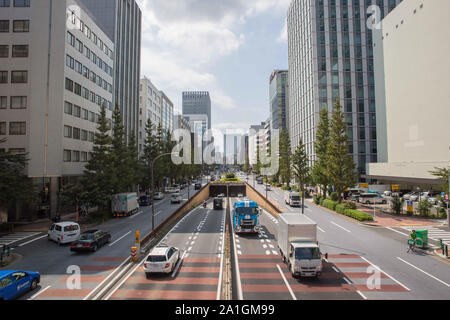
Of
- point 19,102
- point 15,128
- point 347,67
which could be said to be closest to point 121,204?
point 15,128

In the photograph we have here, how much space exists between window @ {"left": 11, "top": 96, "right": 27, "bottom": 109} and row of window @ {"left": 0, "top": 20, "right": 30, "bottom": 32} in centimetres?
958

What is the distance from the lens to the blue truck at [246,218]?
28812 millimetres

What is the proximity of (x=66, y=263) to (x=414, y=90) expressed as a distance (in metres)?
58.6

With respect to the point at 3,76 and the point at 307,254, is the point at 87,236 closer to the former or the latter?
the point at 307,254

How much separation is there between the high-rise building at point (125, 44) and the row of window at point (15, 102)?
81.3 ft

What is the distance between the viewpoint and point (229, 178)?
3962 inches

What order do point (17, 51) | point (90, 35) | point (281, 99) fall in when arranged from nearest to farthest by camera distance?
point (17, 51) → point (90, 35) → point (281, 99)

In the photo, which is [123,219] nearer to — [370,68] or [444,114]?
[444,114]

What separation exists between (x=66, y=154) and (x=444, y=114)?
58.3 meters

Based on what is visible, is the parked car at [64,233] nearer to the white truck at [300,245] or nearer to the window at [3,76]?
the white truck at [300,245]

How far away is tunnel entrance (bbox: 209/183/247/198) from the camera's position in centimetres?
9088

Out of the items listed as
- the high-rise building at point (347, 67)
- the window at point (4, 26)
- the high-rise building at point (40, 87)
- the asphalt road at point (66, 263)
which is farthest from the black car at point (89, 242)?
the high-rise building at point (347, 67)

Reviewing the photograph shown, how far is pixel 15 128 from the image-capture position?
37250 millimetres
